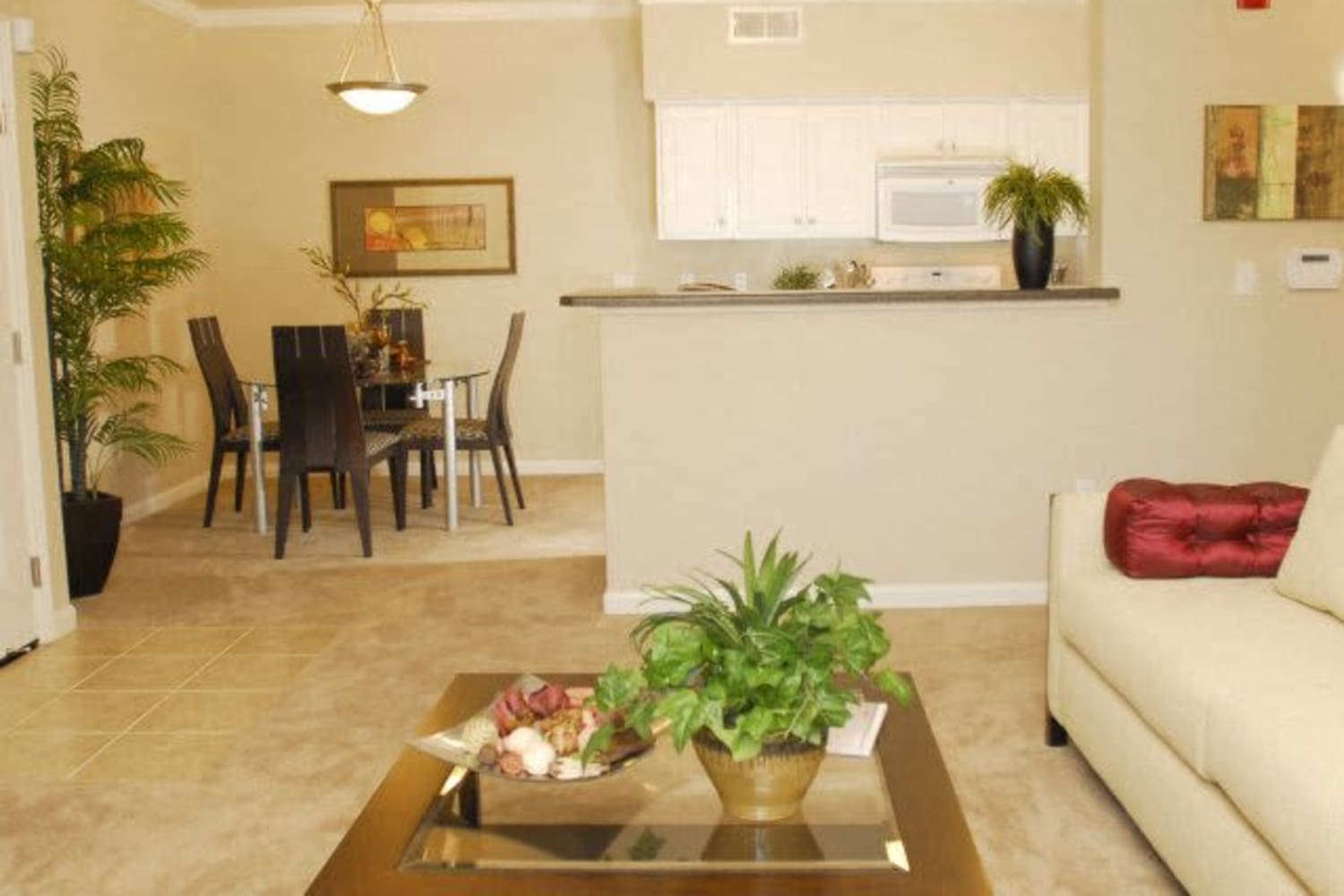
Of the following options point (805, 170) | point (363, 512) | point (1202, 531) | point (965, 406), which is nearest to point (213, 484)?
point (363, 512)

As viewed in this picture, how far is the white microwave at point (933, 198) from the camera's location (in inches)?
300

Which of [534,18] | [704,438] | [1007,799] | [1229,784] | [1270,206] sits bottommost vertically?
[1007,799]

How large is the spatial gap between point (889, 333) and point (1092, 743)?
6.46 ft

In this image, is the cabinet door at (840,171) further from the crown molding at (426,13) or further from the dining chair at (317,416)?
the dining chair at (317,416)

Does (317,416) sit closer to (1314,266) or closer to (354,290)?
(354,290)

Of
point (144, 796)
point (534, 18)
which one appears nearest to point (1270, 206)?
point (144, 796)

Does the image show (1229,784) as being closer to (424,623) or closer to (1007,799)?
(1007,799)

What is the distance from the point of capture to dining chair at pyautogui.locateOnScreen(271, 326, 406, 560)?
5.83m

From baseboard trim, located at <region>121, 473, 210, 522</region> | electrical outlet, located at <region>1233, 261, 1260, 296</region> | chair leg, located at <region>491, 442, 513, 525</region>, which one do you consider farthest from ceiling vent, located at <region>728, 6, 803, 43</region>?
baseboard trim, located at <region>121, 473, 210, 522</region>

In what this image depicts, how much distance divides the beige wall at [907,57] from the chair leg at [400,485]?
247 cm

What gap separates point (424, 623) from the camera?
4.80m

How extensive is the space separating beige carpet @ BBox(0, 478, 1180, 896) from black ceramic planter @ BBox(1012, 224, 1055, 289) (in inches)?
43.7

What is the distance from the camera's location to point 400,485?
6500 mm

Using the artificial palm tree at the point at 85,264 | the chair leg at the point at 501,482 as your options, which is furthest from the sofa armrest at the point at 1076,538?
the chair leg at the point at 501,482
